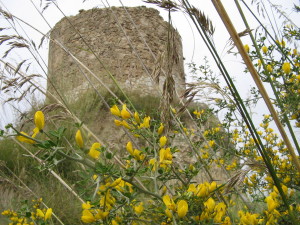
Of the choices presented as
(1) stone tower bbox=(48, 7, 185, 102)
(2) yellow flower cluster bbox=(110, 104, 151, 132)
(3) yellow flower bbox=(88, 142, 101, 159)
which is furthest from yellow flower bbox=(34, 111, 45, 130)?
(1) stone tower bbox=(48, 7, 185, 102)

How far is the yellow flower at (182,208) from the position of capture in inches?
21.1

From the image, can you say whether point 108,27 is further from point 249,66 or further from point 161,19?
point 249,66

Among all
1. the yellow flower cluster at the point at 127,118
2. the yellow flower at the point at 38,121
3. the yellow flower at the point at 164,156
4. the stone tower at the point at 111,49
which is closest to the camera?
the yellow flower at the point at 38,121

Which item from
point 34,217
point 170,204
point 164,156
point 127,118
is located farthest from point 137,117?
point 34,217

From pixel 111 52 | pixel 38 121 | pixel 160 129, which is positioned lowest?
pixel 160 129

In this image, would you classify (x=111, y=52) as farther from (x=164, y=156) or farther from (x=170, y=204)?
(x=170, y=204)

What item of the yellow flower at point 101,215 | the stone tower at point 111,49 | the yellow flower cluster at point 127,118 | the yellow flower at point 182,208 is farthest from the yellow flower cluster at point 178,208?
the stone tower at point 111,49

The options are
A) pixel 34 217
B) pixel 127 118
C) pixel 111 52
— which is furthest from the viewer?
pixel 111 52

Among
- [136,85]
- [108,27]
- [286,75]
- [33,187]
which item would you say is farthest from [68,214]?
[108,27]

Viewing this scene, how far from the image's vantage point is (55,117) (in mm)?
987

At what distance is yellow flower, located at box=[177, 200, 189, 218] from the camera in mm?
537

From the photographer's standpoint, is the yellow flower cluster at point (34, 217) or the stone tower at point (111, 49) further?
the stone tower at point (111, 49)

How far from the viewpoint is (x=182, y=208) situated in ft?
1.76

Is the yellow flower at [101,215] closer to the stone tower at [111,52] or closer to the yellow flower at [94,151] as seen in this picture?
the yellow flower at [94,151]
